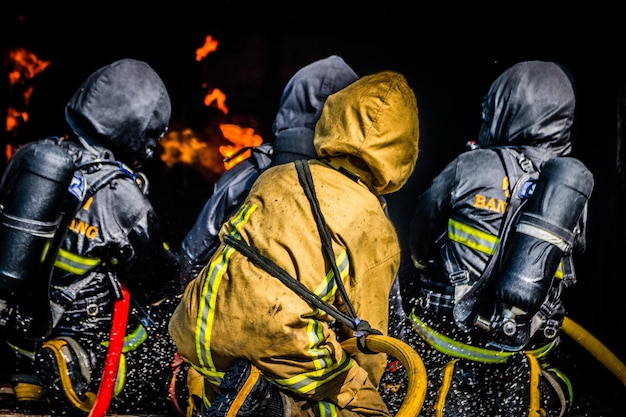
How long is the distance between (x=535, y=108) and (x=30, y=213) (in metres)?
3.21

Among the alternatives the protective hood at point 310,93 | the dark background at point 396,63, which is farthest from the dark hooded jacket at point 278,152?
the dark background at point 396,63

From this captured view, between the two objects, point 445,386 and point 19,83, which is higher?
point 19,83

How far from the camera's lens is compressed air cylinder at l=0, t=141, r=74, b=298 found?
3.85m

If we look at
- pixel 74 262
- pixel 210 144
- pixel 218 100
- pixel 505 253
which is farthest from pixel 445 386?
pixel 218 100

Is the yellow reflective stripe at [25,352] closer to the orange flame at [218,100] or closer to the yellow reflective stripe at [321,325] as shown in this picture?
the yellow reflective stripe at [321,325]

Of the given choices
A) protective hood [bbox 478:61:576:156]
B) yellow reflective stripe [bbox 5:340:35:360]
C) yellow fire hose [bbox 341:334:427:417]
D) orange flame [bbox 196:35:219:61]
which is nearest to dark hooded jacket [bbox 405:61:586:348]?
protective hood [bbox 478:61:576:156]

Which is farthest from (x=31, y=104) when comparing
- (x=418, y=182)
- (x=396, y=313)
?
(x=396, y=313)

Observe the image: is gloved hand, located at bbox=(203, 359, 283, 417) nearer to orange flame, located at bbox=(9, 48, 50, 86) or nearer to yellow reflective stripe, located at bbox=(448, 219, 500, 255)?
yellow reflective stripe, located at bbox=(448, 219, 500, 255)

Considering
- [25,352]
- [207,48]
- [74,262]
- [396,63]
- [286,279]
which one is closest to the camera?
[286,279]

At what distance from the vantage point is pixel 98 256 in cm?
441

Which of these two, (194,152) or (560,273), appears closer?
(560,273)

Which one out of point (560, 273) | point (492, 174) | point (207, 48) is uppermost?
point (207, 48)

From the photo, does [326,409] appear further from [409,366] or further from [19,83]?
[19,83]

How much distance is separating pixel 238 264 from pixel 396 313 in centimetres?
146
